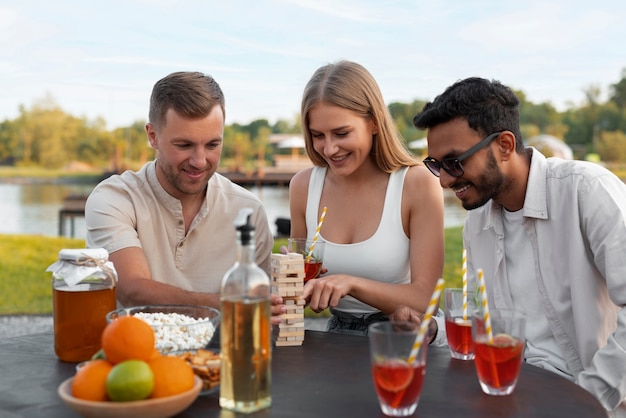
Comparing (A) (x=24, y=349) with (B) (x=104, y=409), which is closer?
(B) (x=104, y=409)

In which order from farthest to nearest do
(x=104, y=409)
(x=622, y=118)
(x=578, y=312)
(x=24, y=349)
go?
(x=622, y=118) < (x=578, y=312) < (x=24, y=349) < (x=104, y=409)

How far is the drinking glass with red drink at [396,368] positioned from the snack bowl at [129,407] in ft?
1.37

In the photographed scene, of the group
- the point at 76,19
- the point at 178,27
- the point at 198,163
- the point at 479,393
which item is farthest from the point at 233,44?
the point at 479,393

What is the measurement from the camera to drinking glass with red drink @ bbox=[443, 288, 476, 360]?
2053 millimetres

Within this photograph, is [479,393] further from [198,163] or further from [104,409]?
[198,163]

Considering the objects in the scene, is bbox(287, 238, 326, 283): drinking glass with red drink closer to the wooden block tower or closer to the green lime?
the wooden block tower

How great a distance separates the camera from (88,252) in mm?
1931

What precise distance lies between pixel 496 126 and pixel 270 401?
52.4 inches

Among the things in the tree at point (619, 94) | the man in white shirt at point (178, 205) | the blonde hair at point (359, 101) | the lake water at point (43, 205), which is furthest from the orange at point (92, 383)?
the tree at point (619, 94)

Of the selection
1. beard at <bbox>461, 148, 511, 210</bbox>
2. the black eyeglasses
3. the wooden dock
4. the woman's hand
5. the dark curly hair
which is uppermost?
the dark curly hair

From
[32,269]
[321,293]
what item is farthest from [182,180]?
[32,269]

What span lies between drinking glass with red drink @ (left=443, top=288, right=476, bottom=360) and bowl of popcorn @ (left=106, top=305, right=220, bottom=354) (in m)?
0.67

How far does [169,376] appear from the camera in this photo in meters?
1.50

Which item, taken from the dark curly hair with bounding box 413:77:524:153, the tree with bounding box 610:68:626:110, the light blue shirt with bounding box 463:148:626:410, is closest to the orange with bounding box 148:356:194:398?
the light blue shirt with bounding box 463:148:626:410
